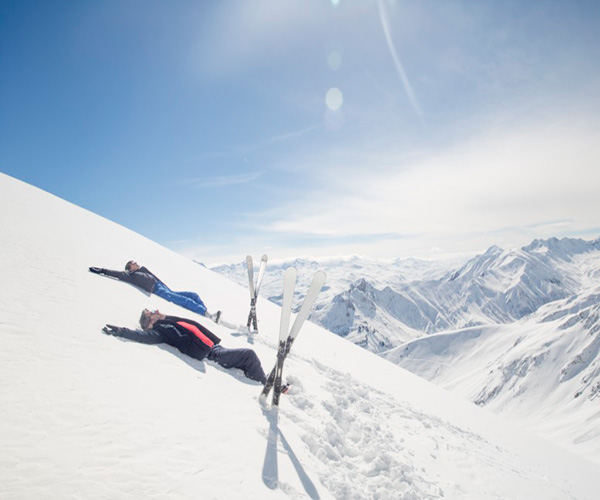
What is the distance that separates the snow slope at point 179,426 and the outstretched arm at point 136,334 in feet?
0.69

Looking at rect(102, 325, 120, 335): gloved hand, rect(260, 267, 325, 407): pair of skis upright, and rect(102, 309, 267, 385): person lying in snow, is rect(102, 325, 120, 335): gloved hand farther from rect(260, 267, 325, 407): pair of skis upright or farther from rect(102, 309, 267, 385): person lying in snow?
rect(260, 267, 325, 407): pair of skis upright

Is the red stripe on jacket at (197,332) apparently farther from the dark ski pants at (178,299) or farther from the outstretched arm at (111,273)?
the outstretched arm at (111,273)

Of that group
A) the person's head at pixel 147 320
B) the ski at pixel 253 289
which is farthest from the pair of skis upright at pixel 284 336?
the ski at pixel 253 289

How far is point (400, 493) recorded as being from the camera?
520cm

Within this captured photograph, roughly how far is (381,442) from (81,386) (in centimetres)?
566

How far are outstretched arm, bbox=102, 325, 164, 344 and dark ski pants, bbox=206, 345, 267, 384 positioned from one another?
127cm

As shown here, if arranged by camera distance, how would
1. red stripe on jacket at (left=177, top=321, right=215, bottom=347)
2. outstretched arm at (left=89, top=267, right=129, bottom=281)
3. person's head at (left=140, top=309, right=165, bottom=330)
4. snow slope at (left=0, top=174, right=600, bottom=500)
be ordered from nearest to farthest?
snow slope at (left=0, top=174, right=600, bottom=500)
red stripe on jacket at (left=177, top=321, right=215, bottom=347)
person's head at (left=140, top=309, right=165, bottom=330)
outstretched arm at (left=89, top=267, right=129, bottom=281)

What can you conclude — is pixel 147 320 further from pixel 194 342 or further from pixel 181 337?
pixel 194 342

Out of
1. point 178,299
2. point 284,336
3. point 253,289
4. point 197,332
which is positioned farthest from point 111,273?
point 284,336

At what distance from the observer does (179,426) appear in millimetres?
4691

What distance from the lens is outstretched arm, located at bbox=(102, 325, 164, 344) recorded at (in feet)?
22.1

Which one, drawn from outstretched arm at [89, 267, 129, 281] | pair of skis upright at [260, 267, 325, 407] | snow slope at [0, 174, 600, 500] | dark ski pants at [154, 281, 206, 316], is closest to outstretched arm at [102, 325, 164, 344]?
snow slope at [0, 174, 600, 500]

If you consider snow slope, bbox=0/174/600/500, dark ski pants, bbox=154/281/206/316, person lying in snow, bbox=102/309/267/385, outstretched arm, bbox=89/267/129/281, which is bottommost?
snow slope, bbox=0/174/600/500

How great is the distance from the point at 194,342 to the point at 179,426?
9.38 feet
